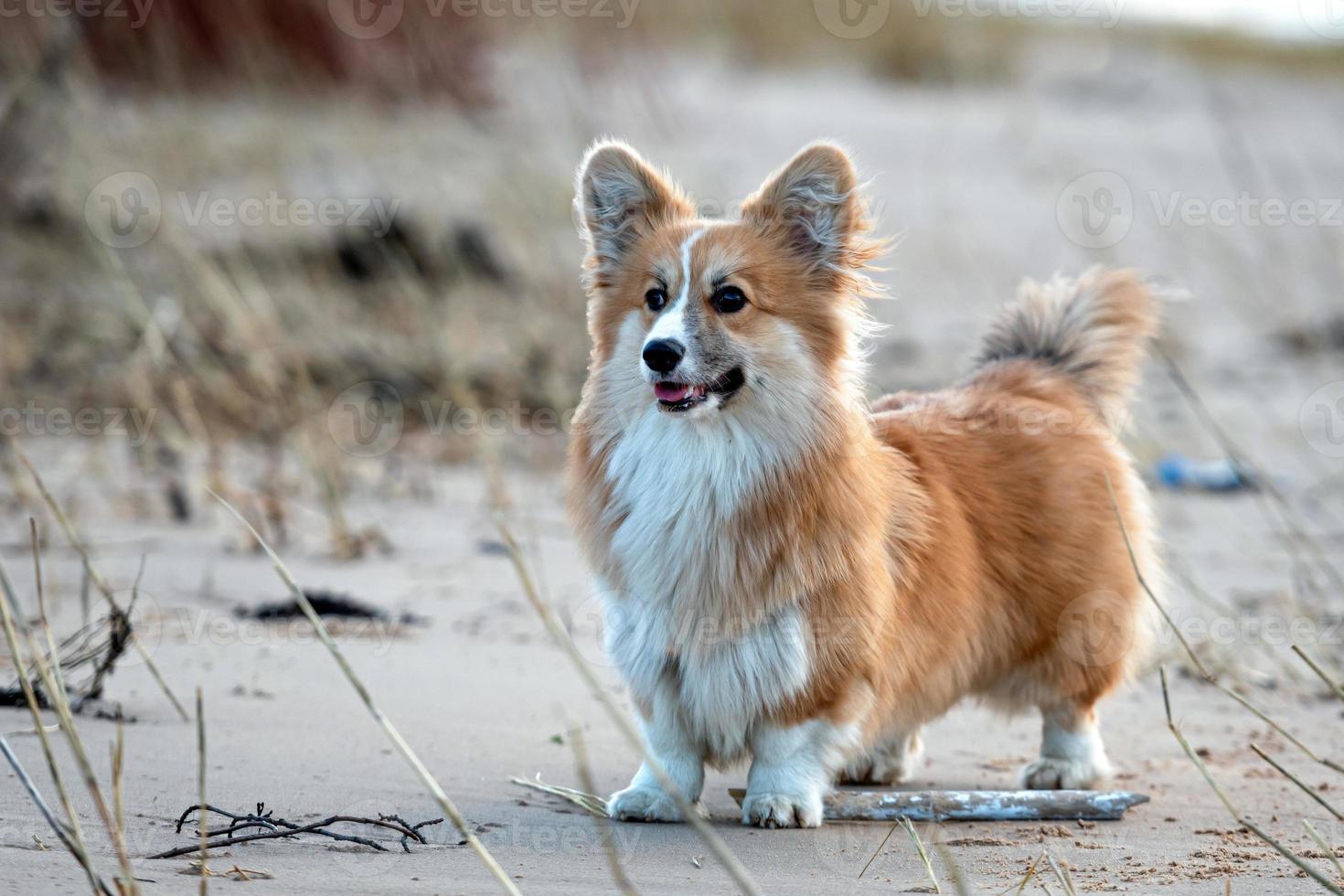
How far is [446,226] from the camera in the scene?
10.3 metres

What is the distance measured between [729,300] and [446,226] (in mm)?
6528

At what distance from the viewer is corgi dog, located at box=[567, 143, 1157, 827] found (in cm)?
381

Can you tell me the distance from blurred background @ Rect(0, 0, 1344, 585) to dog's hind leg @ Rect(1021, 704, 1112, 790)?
5.13 feet

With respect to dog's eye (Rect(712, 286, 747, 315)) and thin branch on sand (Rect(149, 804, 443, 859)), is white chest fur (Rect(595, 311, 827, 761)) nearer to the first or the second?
dog's eye (Rect(712, 286, 747, 315))

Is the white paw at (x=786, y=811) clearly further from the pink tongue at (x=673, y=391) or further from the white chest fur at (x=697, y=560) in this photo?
the pink tongue at (x=673, y=391)

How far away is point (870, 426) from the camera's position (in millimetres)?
4301

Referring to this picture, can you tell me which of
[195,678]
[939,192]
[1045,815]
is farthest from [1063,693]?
[939,192]

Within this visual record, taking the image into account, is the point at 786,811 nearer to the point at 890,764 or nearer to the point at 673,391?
the point at 890,764

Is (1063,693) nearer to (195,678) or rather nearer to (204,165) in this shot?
Answer: (195,678)

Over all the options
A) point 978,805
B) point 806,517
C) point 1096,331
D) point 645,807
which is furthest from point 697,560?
point 1096,331

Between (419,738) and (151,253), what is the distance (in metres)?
6.43

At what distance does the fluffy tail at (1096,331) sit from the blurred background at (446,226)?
0.20m

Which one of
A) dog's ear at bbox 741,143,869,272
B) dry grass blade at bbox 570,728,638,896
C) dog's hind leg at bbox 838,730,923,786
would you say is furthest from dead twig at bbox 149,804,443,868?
dog's ear at bbox 741,143,869,272

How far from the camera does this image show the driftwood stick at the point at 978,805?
3.82 meters
